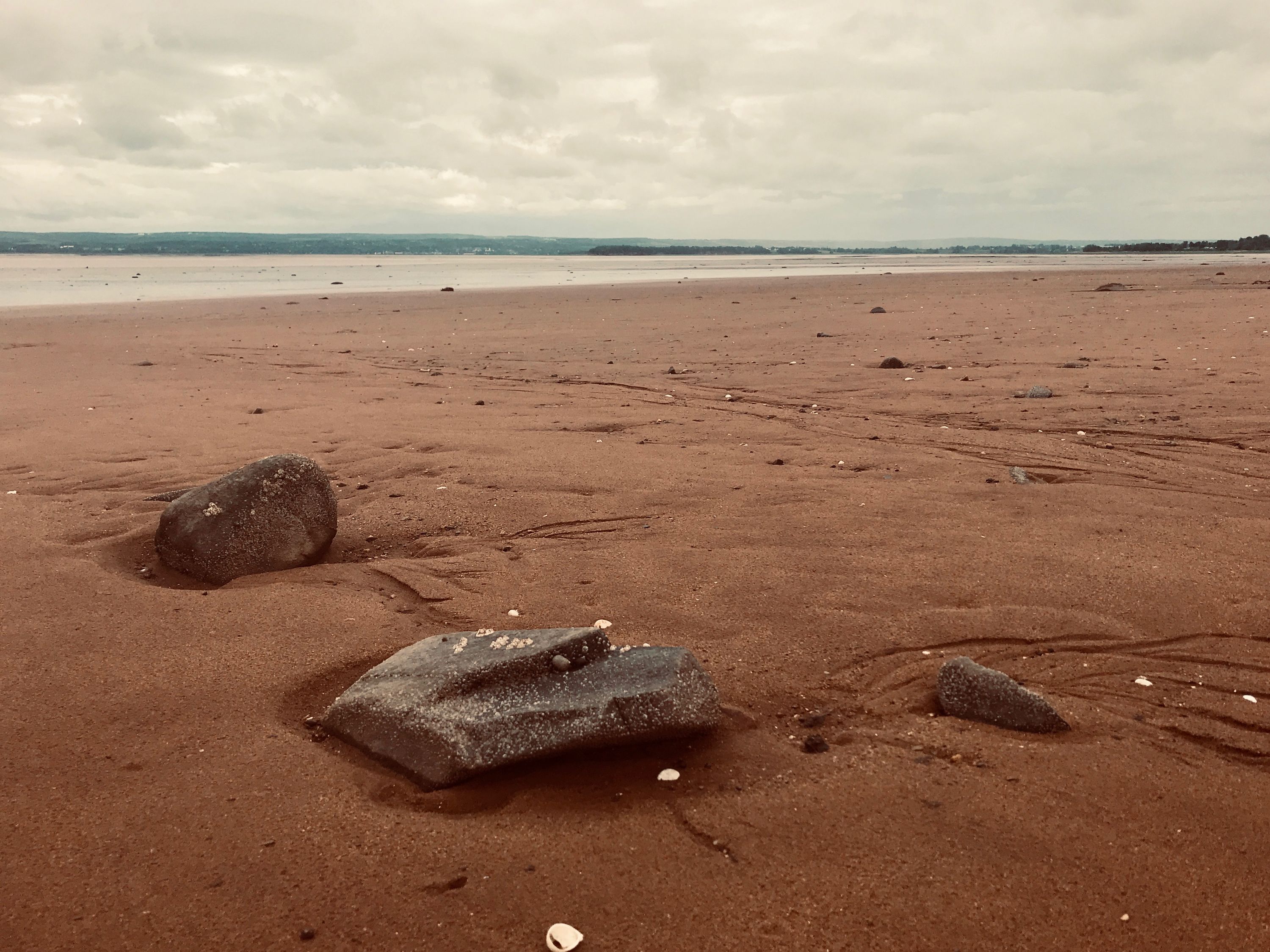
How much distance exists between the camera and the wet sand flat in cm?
215

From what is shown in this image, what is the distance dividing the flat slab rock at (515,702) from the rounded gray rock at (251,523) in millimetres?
1555

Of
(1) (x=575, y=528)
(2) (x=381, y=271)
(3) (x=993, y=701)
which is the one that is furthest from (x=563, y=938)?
(2) (x=381, y=271)

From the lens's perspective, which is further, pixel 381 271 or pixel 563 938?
pixel 381 271

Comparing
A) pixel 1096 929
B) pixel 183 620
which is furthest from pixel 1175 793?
pixel 183 620

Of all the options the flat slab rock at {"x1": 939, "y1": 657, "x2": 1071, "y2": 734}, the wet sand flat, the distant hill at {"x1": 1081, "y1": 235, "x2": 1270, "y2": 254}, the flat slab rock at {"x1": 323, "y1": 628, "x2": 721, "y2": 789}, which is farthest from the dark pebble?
the distant hill at {"x1": 1081, "y1": 235, "x2": 1270, "y2": 254}

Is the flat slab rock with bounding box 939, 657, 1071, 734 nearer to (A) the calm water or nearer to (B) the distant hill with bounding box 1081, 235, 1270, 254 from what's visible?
(A) the calm water

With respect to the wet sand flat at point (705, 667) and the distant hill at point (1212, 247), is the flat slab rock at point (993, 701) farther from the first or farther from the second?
the distant hill at point (1212, 247)

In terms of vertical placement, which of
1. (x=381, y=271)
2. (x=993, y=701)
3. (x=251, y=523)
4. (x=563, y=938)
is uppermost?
(x=381, y=271)

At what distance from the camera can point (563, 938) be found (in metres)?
2.03

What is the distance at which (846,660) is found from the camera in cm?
329

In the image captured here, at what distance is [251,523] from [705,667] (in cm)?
241

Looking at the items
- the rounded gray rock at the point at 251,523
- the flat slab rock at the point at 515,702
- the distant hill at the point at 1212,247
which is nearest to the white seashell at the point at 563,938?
the flat slab rock at the point at 515,702

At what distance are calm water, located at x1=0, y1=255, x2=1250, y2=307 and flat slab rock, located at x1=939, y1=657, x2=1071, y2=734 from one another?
86.4 ft

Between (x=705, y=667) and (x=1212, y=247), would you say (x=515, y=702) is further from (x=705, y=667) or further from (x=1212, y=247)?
(x=1212, y=247)
